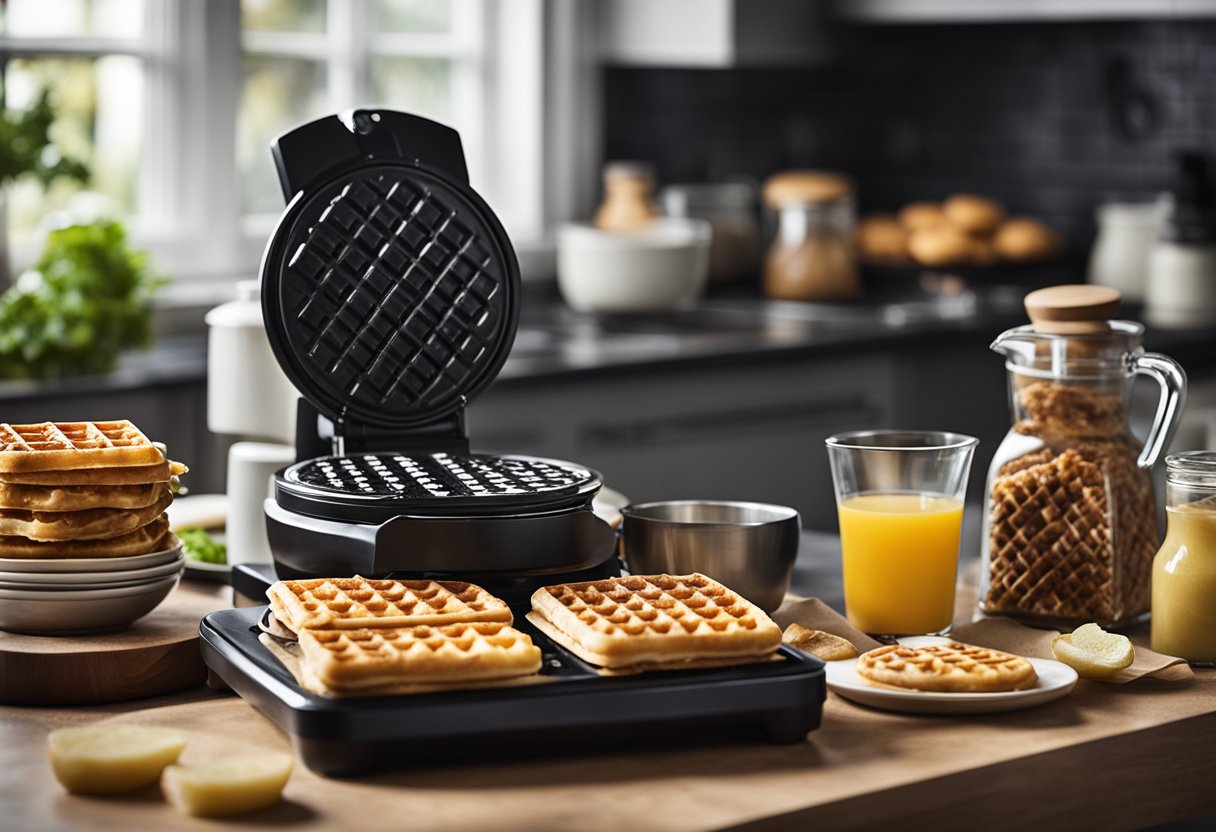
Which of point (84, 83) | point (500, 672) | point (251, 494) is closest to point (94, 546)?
point (251, 494)

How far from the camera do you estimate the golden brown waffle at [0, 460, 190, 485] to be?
1373mm

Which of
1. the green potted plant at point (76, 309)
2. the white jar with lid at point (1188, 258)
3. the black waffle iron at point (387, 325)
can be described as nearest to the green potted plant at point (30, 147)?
the green potted plant at point (76, 309)

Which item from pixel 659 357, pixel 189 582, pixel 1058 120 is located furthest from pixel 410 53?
pixel 189 582

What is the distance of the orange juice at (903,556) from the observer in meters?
1.52

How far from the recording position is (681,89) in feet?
14.6

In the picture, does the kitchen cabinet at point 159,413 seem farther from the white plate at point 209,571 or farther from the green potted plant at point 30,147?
the white plate at point 209,571

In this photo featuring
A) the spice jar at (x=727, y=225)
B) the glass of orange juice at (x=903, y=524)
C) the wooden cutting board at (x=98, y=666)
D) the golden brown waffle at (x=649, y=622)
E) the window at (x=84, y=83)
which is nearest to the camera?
the golden brown waffle at (x=649, y=622)

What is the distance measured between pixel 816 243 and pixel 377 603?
2.90 meters

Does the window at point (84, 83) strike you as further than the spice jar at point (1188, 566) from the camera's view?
Yes

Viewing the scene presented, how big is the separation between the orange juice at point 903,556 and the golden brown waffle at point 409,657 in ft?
1.35

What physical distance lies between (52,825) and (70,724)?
0.24 m

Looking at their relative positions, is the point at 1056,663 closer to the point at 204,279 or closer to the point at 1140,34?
the point at 204,279

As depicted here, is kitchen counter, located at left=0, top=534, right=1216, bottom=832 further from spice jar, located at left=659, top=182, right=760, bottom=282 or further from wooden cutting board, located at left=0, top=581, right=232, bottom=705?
spice jar, located at left=659, top=182, right=760, bottom=282

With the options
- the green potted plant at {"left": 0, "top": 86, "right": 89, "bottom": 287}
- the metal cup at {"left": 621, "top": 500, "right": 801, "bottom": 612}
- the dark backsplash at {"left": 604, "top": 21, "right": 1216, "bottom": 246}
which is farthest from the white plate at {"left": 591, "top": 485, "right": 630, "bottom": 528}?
the dark backsplash at {"left": 604, "top": 21, "right": 1216, "bottom": 246}
